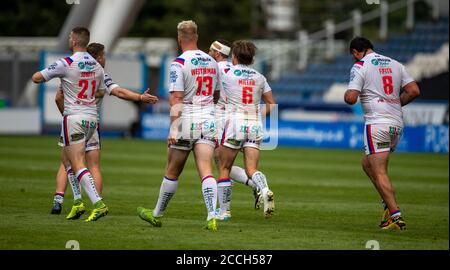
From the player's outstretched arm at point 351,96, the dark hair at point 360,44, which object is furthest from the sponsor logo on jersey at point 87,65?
the dark hair at point 360,44

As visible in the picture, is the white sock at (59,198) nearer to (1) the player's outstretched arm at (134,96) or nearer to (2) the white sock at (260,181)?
(1) the player's outstretched arm at (134,96)

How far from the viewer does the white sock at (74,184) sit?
13.4 meters

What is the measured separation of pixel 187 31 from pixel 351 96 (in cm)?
224

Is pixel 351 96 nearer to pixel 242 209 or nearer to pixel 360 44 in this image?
pixel 360 44

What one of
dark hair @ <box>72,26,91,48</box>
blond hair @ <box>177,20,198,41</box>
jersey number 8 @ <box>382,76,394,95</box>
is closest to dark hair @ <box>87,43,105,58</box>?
dark hair @ <box>72,26,91,48</box>

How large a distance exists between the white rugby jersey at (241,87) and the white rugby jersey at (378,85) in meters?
1.21

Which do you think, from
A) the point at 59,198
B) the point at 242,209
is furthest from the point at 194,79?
the point at 242,209

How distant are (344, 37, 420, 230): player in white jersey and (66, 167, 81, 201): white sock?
3.70 meters

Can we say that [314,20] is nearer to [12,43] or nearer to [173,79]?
[12,43]

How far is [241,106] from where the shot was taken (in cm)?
1331

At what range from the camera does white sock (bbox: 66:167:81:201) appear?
13359mm

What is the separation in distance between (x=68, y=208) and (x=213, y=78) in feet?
11.7
